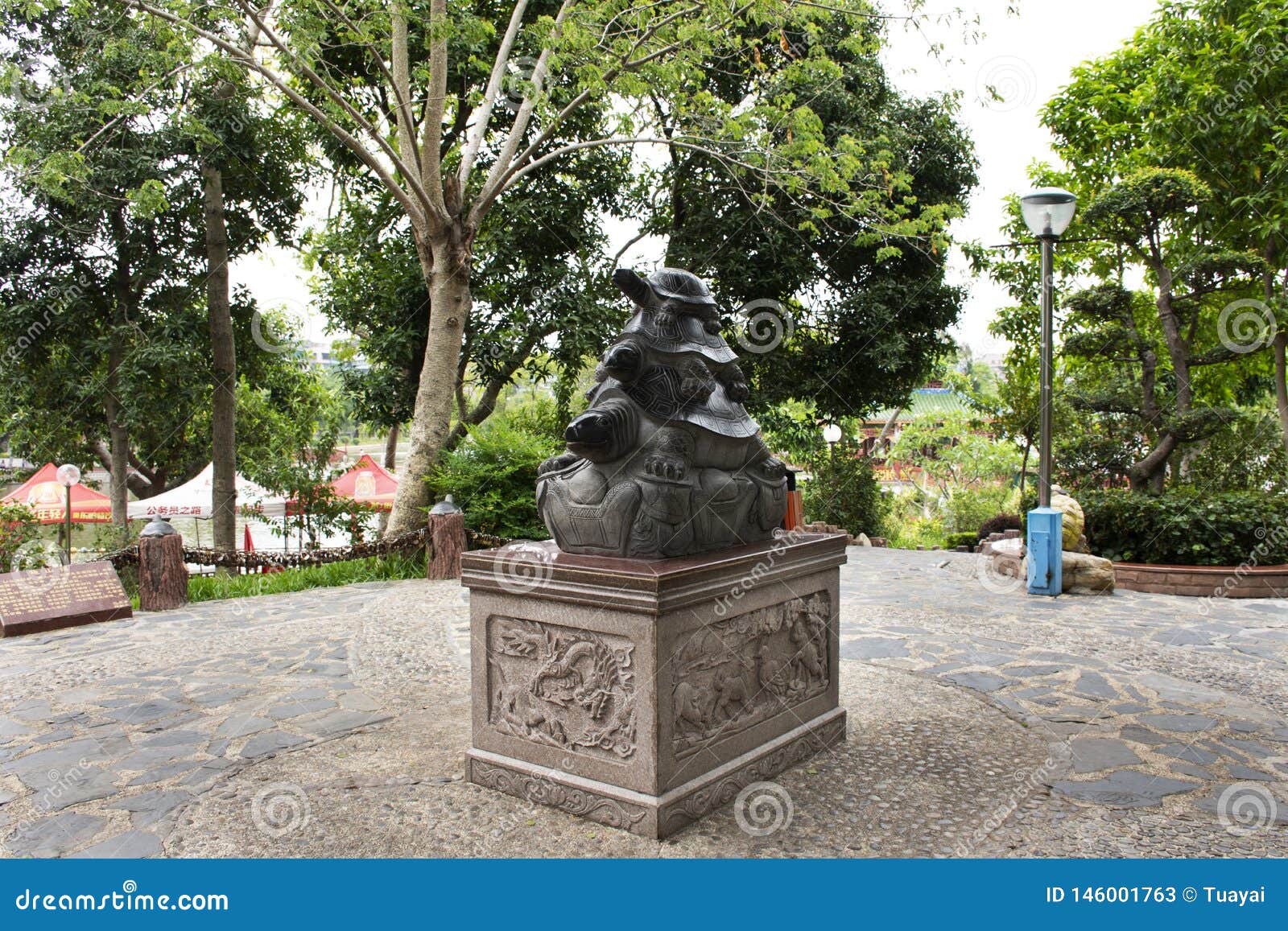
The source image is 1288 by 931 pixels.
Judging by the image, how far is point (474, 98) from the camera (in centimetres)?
1199

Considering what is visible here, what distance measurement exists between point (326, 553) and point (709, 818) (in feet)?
26.2

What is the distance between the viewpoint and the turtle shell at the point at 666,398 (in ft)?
12.3

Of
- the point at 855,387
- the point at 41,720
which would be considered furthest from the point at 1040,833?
the point at 855,387

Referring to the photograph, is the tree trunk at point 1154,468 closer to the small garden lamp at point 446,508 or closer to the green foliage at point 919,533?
the green foliage at point 919,533

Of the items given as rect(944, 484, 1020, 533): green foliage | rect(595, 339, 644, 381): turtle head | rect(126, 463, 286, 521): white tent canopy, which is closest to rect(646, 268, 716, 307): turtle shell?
rect(595, 339, 644, 381): turtle head

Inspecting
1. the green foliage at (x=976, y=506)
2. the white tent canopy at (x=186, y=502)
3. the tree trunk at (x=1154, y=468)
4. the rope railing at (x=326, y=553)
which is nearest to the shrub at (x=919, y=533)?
the green foliage at (x=976, y=506)

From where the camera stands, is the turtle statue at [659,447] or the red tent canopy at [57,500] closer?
the turtle statue at [659,447]

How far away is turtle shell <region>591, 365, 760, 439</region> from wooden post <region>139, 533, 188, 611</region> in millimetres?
6415

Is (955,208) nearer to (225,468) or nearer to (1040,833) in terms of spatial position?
(1040,833)

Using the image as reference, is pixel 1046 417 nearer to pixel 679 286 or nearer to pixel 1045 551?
pixel 1045 551

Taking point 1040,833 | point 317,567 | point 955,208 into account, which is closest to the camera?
point 1040,833

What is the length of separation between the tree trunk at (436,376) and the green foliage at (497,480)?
265mm

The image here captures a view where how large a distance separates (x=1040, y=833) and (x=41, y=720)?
5.18 metres

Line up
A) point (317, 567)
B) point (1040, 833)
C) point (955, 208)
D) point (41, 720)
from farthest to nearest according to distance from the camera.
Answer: point (955, 208)
point (317, 567)
point (41, 720)
point (1040, 833)
